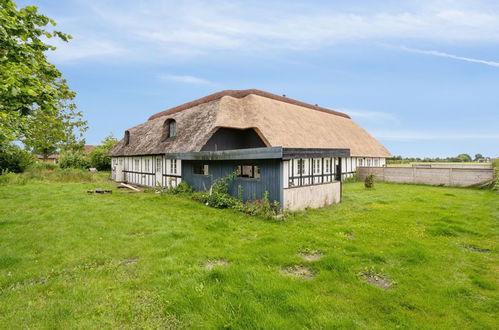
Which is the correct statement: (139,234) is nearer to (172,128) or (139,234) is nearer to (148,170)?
(148,170)

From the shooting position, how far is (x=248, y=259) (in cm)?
503

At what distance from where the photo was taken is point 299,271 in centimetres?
466

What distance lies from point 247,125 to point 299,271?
12.4 meters

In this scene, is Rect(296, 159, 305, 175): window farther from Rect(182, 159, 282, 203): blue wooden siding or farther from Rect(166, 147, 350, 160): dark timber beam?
Rect(182, 159, 282, 203): blue wooden siding

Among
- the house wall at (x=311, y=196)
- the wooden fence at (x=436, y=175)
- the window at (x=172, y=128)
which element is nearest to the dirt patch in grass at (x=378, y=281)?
the house wall at (x=311, y=196)

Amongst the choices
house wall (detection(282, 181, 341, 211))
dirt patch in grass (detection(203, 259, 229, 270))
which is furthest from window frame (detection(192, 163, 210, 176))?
dirt patch in grass (detection(203, 259, 229, 270))

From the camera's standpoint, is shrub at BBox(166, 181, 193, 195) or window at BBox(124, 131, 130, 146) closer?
shrub at BBox(166, 181, 193, 195)

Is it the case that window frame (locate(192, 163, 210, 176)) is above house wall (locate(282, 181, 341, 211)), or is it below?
above

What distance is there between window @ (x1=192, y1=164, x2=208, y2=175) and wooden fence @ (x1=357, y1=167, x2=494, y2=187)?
16.3 meters

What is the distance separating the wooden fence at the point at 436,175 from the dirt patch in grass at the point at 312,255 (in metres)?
18.1

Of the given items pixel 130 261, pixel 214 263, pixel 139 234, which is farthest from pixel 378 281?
pixel 139 234

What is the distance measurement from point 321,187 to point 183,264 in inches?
→ 293

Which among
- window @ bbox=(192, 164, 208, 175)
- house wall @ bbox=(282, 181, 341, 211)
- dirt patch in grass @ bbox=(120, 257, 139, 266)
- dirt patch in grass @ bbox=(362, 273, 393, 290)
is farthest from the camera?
window @ bbox=(192, 164, 208, 175)

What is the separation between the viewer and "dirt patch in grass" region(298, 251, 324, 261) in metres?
5.24
